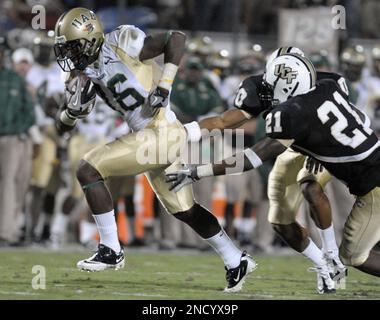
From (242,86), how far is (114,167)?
916mm

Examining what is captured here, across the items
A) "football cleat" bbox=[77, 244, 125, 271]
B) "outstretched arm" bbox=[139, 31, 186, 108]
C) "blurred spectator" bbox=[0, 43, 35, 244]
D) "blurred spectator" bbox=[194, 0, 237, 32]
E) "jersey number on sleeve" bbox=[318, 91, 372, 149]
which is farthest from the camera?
"blurred spectator" bbox=[194, 0, 237, 32]

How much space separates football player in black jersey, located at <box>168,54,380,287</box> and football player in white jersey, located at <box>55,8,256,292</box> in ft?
1.97

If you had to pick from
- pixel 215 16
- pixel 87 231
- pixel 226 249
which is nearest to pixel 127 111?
pixel 226 249

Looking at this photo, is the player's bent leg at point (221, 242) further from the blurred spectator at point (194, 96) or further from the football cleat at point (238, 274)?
the blurred spectator at point (194, 96)

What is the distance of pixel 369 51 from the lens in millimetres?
12906

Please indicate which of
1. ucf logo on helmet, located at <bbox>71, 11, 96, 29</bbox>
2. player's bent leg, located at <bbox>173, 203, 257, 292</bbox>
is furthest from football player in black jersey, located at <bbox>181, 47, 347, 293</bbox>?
ucf logo on helmet, located at <bbox>71, 11, 96, 29</bbox>

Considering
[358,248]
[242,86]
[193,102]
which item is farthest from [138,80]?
[193,102]

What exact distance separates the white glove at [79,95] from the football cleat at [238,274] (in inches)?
52.7

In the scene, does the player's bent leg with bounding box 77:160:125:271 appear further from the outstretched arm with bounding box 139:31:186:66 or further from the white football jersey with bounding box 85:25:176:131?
the outstretched arm with bounding box 139:31:186:66

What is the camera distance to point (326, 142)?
20.2ft

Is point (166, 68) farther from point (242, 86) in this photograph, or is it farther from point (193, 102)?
point (193, 102)

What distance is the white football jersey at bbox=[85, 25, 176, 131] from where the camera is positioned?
Answer: 668 cm

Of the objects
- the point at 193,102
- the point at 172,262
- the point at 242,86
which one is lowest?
the point at 172,262

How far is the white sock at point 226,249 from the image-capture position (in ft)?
22.2
